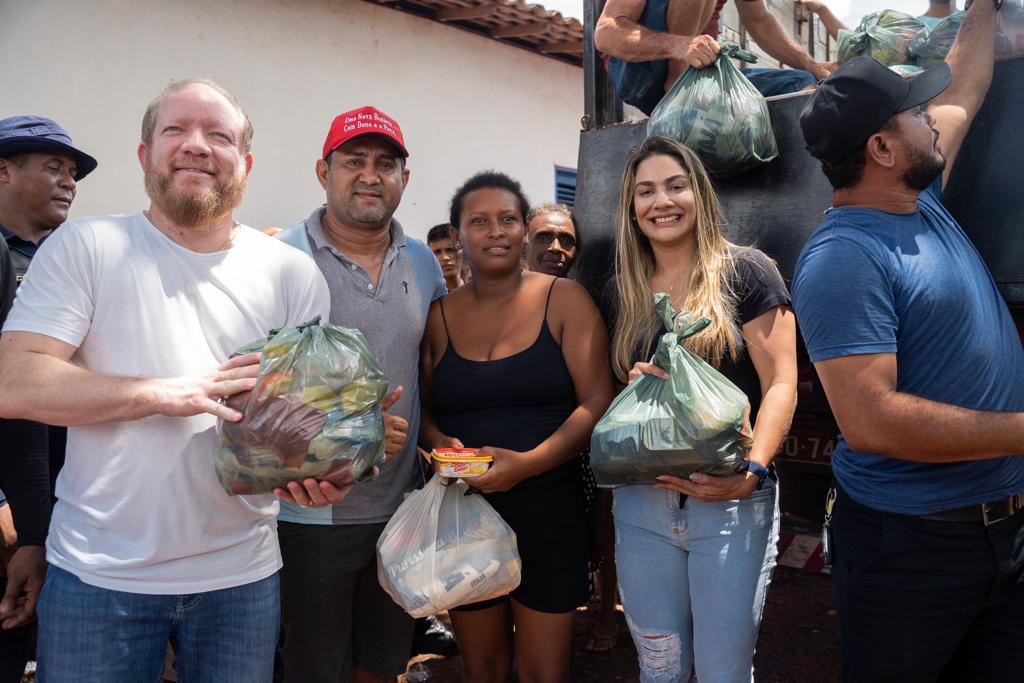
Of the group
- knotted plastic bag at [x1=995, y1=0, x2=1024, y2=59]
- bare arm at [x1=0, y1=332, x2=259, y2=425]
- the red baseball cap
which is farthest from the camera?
the red baseball cap

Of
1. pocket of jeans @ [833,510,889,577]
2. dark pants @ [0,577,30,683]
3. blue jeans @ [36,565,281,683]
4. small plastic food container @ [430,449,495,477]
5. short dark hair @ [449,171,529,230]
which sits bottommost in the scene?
dark pants @ [0,577,30,683]

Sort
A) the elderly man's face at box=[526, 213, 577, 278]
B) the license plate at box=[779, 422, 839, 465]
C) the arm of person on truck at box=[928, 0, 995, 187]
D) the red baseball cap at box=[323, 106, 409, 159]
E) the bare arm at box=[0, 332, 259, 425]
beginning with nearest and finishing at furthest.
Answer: the bare arm at box=[0, 332, 259, 425] < the arm of person on truck at box=[928, 0, 995, 187] < the red baseball cap at box=[323, 106, 409, 159] < the license plate at box=[779, 422, 839, 465] < the elderly man's face at box=[526, 213, 577, 278]

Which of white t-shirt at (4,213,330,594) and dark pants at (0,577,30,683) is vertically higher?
white t-shirt at (4,213,330,594)

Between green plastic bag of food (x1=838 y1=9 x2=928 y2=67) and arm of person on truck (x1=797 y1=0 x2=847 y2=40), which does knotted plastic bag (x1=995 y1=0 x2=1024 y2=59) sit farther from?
arm of person on truck (x1=797 y1=0 x2=847 y2=40)

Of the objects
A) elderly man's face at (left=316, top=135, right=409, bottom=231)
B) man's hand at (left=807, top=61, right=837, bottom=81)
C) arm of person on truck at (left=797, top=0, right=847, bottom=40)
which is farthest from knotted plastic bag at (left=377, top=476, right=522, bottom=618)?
arm of person on truck at (left=797, top=0, right=847, bottom=40)

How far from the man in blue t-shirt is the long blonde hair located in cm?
33

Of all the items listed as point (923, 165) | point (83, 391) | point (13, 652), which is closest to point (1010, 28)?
point (923, 165)

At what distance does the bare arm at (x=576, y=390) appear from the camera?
8.13 ft

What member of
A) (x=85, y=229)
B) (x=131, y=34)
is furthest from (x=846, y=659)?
(x=131, y=34)

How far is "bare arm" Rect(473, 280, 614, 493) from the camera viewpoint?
8.13 feet

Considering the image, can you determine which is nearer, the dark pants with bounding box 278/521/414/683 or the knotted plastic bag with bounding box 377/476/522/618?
the knotted plastic bag with bounding box 377/476/522/618

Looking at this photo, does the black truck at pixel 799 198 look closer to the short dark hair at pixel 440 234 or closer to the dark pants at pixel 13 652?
the short dark hair at pixel 440 234

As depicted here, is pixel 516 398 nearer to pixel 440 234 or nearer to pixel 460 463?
pixel 460 463

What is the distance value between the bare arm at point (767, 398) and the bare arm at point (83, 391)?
3.77 ft
